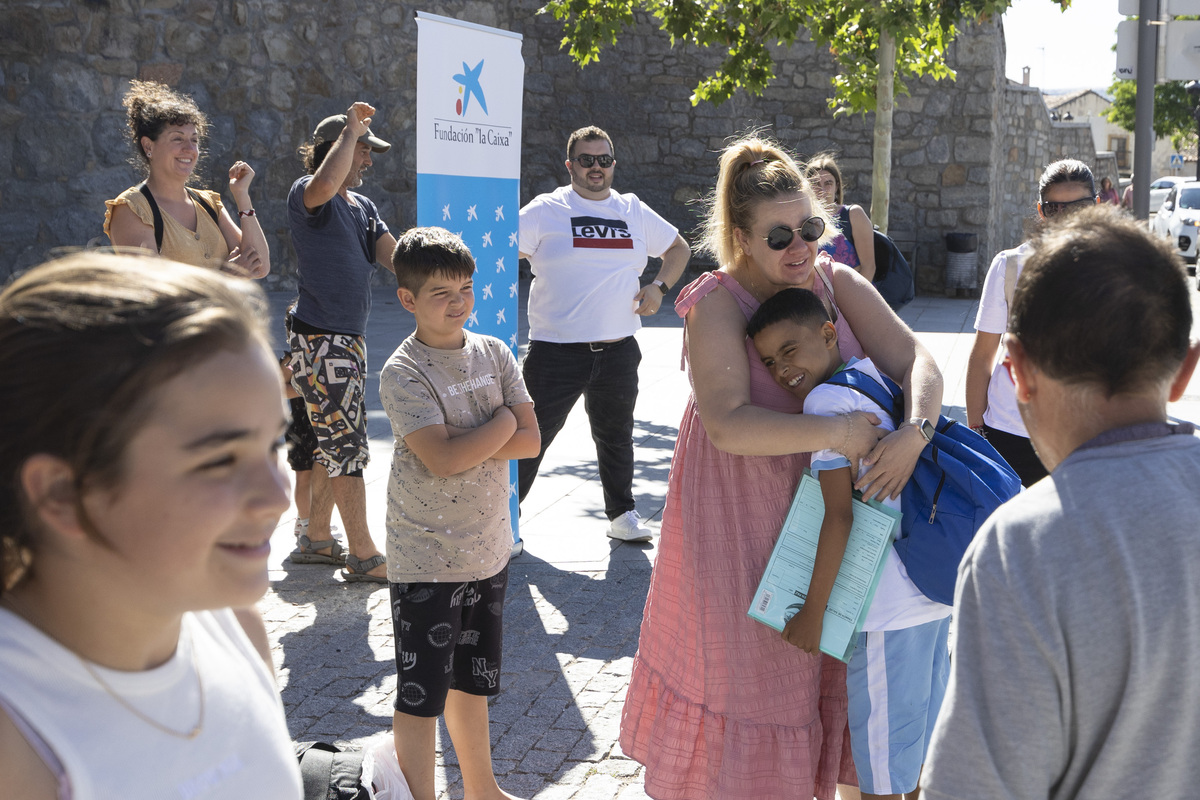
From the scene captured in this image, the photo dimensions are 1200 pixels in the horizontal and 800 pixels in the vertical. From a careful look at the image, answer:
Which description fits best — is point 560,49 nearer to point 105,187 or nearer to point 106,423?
point 105,187

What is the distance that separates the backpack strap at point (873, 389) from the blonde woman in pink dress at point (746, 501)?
0.11 ft

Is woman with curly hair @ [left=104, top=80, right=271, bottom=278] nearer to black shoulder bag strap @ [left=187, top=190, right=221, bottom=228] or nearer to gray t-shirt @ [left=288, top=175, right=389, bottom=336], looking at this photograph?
black shoulder bag strap @ [left=187, top=190, right=221, bottom=228]

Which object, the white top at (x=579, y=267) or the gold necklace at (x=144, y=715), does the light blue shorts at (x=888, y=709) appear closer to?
the gold necklace at (x=144, y=715)

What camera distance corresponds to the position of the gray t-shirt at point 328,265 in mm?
4730

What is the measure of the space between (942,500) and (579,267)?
3234 mm

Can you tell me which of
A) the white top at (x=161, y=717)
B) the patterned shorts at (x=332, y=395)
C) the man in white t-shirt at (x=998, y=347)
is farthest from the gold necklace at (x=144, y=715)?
the patterned shorts at (x=332, y=395)

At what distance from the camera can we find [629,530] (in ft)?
17.4

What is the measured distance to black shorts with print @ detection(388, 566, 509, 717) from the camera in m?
2.76

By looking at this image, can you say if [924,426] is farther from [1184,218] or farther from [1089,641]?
[1184,218]

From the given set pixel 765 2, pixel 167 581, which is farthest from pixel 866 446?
pixel 765 2

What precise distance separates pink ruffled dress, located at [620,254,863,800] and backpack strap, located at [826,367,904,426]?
0.51 ft

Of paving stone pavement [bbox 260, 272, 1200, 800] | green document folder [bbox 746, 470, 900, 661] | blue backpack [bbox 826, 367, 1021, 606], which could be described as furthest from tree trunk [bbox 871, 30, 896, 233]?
green document folder [bbox 746, 470, 900, 661]

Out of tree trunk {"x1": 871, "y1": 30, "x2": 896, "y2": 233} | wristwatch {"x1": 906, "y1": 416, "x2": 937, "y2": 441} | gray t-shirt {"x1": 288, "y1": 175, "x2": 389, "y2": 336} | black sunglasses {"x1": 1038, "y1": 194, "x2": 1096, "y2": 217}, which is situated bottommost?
wristwatch {"x1": 906, "y1": 416, "x2": 937, "y2": 441}

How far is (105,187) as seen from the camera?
1168cm
